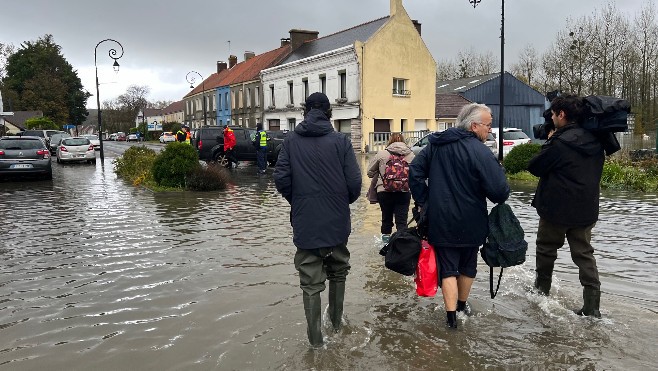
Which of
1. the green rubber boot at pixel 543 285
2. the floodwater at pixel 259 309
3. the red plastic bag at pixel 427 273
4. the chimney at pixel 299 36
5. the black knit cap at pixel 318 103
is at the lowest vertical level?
the floodwater at pixel 259 309

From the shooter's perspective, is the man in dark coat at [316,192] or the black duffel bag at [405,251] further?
the black duffel bag at [405,251]

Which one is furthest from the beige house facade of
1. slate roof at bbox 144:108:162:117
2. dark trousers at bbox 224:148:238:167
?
slate roof at bbox 144:108:162:117

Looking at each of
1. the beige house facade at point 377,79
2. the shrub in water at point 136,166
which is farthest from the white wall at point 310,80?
the shrub in water at point 136,166

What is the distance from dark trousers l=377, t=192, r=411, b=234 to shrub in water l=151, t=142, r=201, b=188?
325 inches

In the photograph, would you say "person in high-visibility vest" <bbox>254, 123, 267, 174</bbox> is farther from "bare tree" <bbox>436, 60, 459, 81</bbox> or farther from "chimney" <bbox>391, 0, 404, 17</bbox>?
"bare tree" <bbox>436, 60, 459, 81</bbox>

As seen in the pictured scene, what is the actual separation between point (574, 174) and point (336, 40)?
117 ft

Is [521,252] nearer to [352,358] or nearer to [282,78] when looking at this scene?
[352,358]

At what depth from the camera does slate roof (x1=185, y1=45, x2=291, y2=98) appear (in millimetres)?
45219

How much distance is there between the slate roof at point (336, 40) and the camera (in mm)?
35281

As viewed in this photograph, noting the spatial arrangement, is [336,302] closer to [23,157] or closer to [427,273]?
[427,273]

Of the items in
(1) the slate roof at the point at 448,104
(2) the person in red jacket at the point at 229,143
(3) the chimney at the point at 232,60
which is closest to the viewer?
(2) the person in red jacket at the point at 229,143

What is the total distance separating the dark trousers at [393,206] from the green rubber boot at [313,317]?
9.53 feet

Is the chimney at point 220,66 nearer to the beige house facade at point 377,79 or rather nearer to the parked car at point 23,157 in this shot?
the beige house facade at point 377,79

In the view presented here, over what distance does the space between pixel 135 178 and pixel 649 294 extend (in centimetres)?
1437
